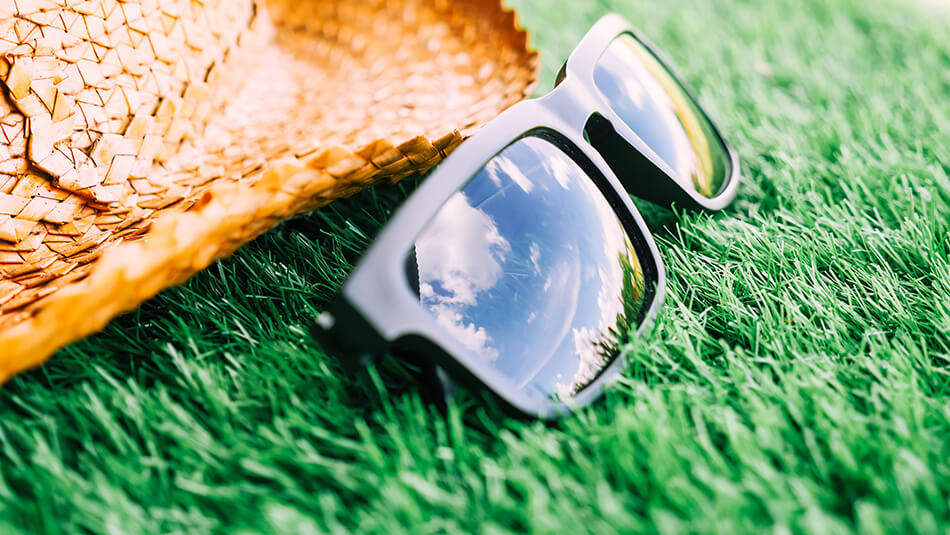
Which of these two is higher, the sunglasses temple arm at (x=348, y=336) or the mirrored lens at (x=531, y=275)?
the sunglasses temple arm at (x=348, y=336)

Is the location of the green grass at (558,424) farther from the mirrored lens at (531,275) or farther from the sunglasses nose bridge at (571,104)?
the sunglasses nose bridge at (571,104)

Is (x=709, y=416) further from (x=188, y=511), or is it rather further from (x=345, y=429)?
(x=188, y=511)

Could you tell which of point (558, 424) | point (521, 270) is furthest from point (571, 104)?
point (558, 424)

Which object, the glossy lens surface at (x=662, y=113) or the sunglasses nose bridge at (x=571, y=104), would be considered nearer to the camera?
the sunglasses nose bridge at (x=571, y=104)

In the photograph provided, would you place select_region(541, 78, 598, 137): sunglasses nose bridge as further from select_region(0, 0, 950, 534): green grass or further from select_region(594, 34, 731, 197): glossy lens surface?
select_region(0, 0, 950, 534): green grass

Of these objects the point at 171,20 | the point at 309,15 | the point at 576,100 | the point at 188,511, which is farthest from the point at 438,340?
the point at 309,15

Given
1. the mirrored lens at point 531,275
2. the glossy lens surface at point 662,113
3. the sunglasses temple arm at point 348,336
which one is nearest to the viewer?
the sunglasses temple arm at point 348,336

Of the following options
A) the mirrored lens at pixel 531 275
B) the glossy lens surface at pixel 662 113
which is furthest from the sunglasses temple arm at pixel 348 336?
the glossy lens surface at pixel 662 113
